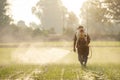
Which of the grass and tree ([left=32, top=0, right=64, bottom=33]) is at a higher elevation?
tree ([left=32, top=0, right=64, bottom=33])

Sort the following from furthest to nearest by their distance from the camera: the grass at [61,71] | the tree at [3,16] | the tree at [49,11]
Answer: the tree at [49,11] → the tree at [3,16] → the grass at [61,71]

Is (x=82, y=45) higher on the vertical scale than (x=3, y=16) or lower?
lower

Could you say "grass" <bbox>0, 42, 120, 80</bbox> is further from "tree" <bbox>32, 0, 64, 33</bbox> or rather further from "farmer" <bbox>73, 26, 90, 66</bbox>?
"tree" <bbox>32, 0, 64, 33</bbox>

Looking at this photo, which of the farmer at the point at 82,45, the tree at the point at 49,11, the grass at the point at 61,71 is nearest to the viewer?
the grass at the point at 61,71

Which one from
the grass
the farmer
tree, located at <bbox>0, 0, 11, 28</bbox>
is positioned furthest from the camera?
tree, located at <bbox>0, 0, 11, 28</bbox>

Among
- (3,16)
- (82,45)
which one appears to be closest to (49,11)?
(3,16)

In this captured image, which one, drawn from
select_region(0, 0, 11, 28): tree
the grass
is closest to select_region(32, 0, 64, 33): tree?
select_region(0, 0, 11, 28): tree

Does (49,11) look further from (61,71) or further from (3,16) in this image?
(61,71)

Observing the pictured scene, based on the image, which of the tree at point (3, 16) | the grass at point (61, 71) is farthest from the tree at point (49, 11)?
the grass at point (61, 71)

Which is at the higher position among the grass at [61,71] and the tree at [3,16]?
the tree at [3,16]

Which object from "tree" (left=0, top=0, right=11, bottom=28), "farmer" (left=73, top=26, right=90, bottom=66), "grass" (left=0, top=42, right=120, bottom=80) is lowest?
"grass" (left=0, top=42, right=120, bottom=80)

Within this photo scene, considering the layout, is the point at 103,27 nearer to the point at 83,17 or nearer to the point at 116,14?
the point at 83,17

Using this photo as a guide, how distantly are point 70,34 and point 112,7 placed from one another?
131ft

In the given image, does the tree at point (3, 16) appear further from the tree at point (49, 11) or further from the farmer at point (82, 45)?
the farmer at point (82, 45)
